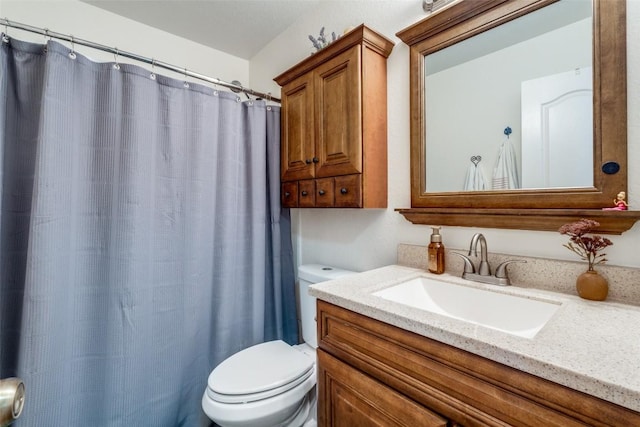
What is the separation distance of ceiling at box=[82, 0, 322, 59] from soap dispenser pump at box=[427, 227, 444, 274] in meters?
1.56

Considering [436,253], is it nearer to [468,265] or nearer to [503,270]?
[468,265]

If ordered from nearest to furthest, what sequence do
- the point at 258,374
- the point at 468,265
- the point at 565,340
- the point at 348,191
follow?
the point at 565,340, the point at 468,265, the point at 258,374, the point at 348,191

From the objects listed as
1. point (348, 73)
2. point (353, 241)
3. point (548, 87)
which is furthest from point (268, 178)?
point (548, 87)

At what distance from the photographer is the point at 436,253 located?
112cm

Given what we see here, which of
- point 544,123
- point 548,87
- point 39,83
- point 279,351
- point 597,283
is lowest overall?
point 279,351

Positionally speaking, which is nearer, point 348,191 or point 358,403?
point 358,403

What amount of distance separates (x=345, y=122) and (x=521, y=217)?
2.55 feet

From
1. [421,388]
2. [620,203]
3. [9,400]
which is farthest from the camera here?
[620,203]

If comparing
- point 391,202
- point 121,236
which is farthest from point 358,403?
point 121,236

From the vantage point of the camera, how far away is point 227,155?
1574 millimetres

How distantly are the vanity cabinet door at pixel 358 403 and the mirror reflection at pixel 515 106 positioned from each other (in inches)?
30.5

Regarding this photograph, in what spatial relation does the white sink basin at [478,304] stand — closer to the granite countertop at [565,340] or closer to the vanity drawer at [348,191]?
the granite countertop at [565,340]

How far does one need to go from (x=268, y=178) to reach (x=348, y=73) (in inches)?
30.2

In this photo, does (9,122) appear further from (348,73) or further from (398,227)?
(398,227)
